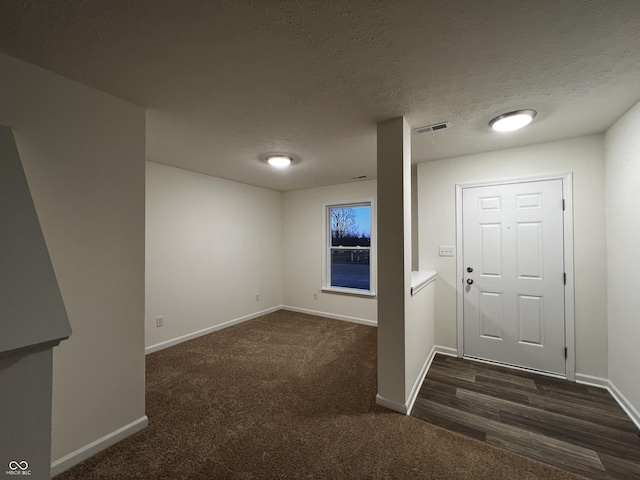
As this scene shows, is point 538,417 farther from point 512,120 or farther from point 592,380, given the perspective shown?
point 512,120

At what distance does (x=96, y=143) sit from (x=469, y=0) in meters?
2.25

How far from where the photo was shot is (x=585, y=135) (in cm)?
251

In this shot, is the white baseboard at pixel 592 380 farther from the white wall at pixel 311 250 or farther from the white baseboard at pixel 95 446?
the white baseboard at pixel 95 446

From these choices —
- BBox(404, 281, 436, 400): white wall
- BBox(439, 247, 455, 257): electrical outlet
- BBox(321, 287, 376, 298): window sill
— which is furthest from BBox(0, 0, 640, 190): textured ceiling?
BBox(321, 287, 376, 298): window sill

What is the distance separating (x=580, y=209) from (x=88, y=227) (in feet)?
13.7

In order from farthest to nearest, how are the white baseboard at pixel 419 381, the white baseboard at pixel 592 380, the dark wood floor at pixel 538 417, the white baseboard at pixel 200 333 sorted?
the white baseboard at pixel 200 333
the white baseboard at pixel 592 380
the white baseboard at pixel 419 381
the dark wood floor at pixel 538 417

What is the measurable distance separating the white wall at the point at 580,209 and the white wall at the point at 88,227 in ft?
10.6

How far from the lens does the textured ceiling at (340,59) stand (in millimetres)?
1136

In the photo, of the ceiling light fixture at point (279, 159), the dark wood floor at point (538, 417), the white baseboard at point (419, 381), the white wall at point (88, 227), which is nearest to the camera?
the white wall at point (88, 227)

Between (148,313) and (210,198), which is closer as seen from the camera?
(148,313)

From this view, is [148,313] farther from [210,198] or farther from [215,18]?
[215,18]

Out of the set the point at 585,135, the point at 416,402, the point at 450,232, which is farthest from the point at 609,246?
the point at 416,402

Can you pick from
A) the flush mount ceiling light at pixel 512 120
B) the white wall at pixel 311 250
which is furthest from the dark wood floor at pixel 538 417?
the flush mount ceiling light at pixel 512 120

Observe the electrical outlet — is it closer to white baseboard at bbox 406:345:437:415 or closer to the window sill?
white baseboard at bbox 406:345:437:415
